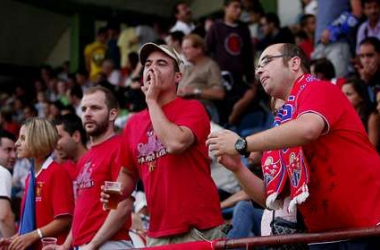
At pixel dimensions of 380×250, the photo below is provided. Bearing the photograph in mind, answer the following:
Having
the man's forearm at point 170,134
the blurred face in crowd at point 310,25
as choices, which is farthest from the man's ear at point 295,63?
the blurred face in crowd at point 310,25

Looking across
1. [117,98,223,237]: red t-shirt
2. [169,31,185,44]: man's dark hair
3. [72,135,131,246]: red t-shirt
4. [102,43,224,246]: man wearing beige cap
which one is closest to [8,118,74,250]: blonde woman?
[72,135,131,246]: red t-shirt

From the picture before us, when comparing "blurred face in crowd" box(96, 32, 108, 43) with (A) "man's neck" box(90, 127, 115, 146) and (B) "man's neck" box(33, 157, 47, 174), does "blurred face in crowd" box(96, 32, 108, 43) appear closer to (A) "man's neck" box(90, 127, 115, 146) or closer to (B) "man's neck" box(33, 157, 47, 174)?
(B) "man's neck" box(33, 157, 47, 174)

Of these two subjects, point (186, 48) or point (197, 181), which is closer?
point (197, 181)

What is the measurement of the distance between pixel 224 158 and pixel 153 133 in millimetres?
844

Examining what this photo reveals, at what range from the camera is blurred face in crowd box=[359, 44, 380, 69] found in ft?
25.8

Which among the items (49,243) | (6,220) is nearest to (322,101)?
(49,243)

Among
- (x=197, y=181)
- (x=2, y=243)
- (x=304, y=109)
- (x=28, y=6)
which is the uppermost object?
(x=28, y=6)

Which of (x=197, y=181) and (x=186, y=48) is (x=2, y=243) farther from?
(x=186, y=48)

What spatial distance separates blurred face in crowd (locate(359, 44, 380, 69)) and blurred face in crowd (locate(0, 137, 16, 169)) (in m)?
3.70

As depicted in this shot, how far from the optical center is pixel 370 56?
7.86m

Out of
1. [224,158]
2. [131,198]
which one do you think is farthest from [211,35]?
[224,158]

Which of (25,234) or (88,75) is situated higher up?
(88,75)

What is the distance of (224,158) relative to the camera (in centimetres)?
387

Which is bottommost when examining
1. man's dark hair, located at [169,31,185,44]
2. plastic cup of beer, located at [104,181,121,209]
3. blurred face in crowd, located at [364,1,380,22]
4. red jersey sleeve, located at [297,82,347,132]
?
plastic cup of beer, located at [104,181,121,209]
